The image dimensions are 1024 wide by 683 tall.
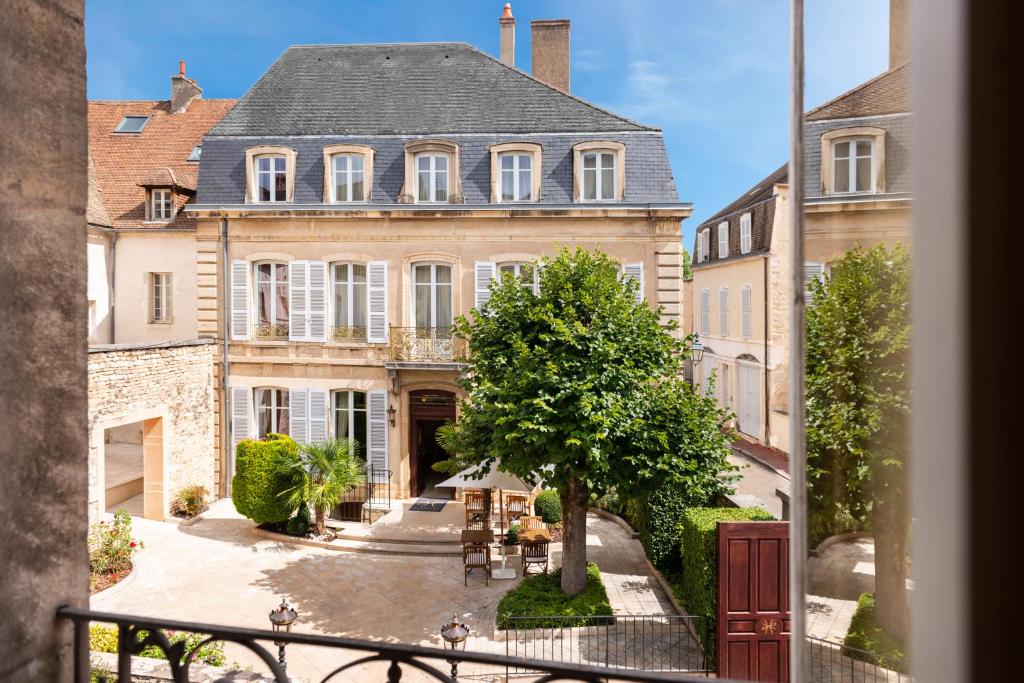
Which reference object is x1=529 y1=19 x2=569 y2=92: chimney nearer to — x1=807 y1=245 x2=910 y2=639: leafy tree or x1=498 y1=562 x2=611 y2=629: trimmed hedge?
x1=498 y1=562 x2=611 y2=629: trimmed hedge

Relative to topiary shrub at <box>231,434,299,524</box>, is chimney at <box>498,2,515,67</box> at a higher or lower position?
higher

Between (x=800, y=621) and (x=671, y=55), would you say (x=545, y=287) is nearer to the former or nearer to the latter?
(x=671, y=55)

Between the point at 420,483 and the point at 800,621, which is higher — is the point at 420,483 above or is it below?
below

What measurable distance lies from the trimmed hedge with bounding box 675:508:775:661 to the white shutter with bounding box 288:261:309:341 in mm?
8071

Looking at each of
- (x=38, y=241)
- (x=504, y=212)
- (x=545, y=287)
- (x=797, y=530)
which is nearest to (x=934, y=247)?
(x=797, y=530)

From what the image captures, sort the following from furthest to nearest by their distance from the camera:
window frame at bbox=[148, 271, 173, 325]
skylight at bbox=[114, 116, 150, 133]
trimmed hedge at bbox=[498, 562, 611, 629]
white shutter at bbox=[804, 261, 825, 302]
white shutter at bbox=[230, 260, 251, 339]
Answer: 1. skylight at bbox=[114, 116, 150, 133]
2. window frame at bbox=[148, 271, 173, 325]
3. white shutter at bbox=[230, 260, 251, 339]
4. trimmed hedge at bbox=[498, 562, 611, 629]
5. white shutter at bbox=[804, 261, 825, 302]

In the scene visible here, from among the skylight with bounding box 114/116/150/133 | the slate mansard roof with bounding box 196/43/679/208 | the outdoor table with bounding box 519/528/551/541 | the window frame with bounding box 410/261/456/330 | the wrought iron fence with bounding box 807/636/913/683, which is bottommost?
the outdoor table with bounding box 519/528/551/541

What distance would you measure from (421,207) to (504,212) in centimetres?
156

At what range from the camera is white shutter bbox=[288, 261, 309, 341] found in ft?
38.6

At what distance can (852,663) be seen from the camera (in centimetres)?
100

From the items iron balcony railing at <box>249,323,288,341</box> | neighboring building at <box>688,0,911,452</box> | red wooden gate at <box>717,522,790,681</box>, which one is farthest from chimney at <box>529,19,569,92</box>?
neighboring building at <box>688,0,911,452</box>

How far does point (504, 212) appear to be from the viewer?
11336 millimetres

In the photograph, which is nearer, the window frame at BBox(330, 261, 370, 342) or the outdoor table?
the outdoor table

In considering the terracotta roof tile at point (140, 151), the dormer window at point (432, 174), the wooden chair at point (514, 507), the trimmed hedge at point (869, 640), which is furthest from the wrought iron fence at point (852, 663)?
the terracotta roof tile at point (140, 151)
